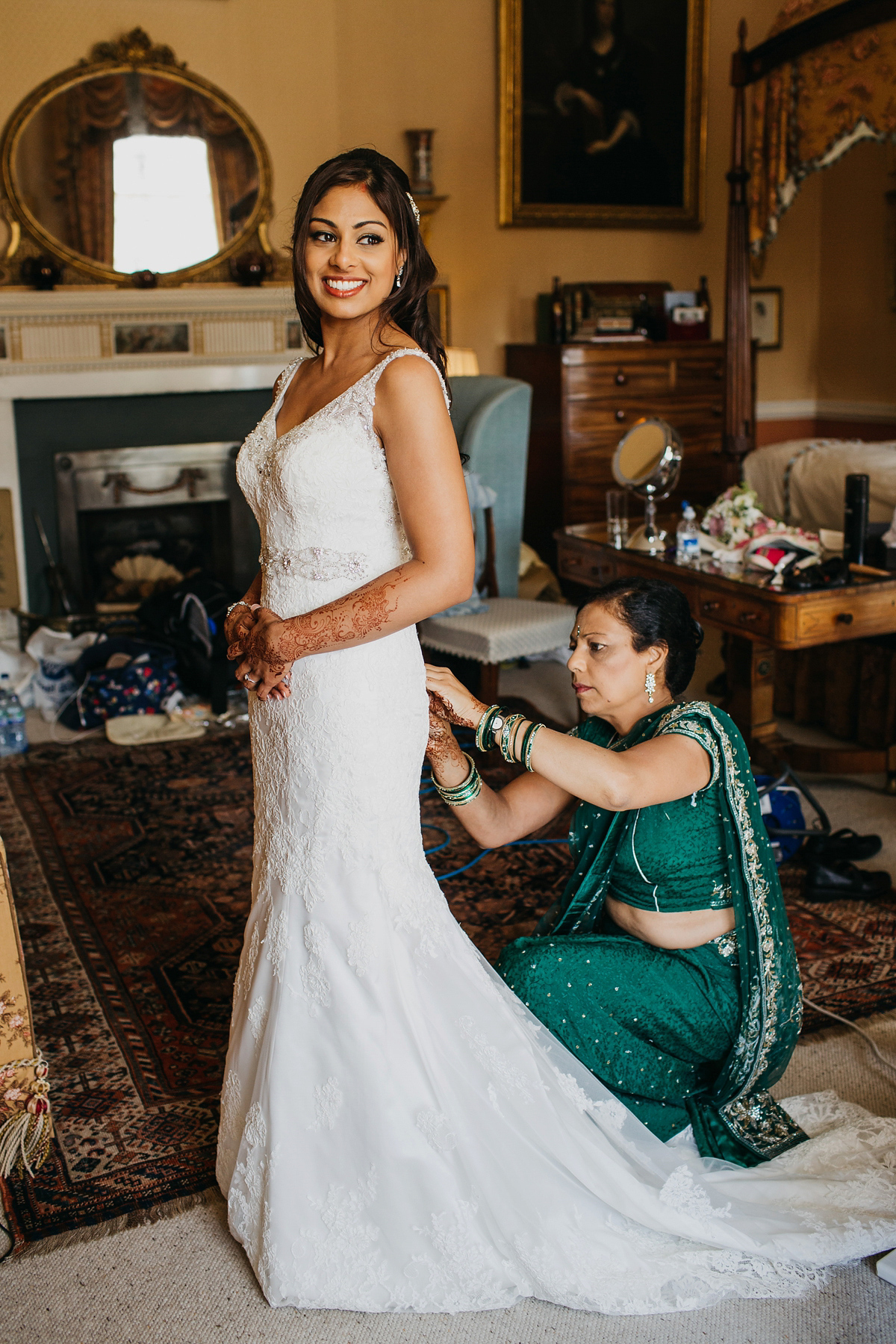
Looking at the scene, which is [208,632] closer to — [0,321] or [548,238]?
[0,321]

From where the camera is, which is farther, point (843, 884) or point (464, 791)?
point (843, 884)

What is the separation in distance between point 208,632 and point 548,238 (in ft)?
11.4

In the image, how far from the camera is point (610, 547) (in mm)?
4039

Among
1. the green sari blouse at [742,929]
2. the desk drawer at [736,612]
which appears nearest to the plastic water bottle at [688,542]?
the desk drawer at [736,612]

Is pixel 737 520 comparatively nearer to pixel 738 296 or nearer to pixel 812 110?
pixel 738 296

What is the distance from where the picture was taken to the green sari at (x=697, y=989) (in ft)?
6.42

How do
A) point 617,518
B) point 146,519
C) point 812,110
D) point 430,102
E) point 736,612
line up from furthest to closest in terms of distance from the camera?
1. point 430,102
2. point 146,519
3. point 812,110
4. point 617,518
5. point 736,612

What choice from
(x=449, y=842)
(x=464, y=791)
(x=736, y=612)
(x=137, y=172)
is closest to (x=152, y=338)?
(x=137, y=172)

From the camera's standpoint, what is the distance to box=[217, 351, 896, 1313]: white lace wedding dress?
67.9 inches

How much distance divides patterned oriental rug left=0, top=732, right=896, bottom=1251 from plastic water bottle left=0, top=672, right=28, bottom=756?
0.15 metres

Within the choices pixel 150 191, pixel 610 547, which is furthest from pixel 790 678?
pixel 150 191

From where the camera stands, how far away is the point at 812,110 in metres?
4.62

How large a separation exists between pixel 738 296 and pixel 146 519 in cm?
325

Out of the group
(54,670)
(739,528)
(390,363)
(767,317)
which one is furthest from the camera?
(767,317)
